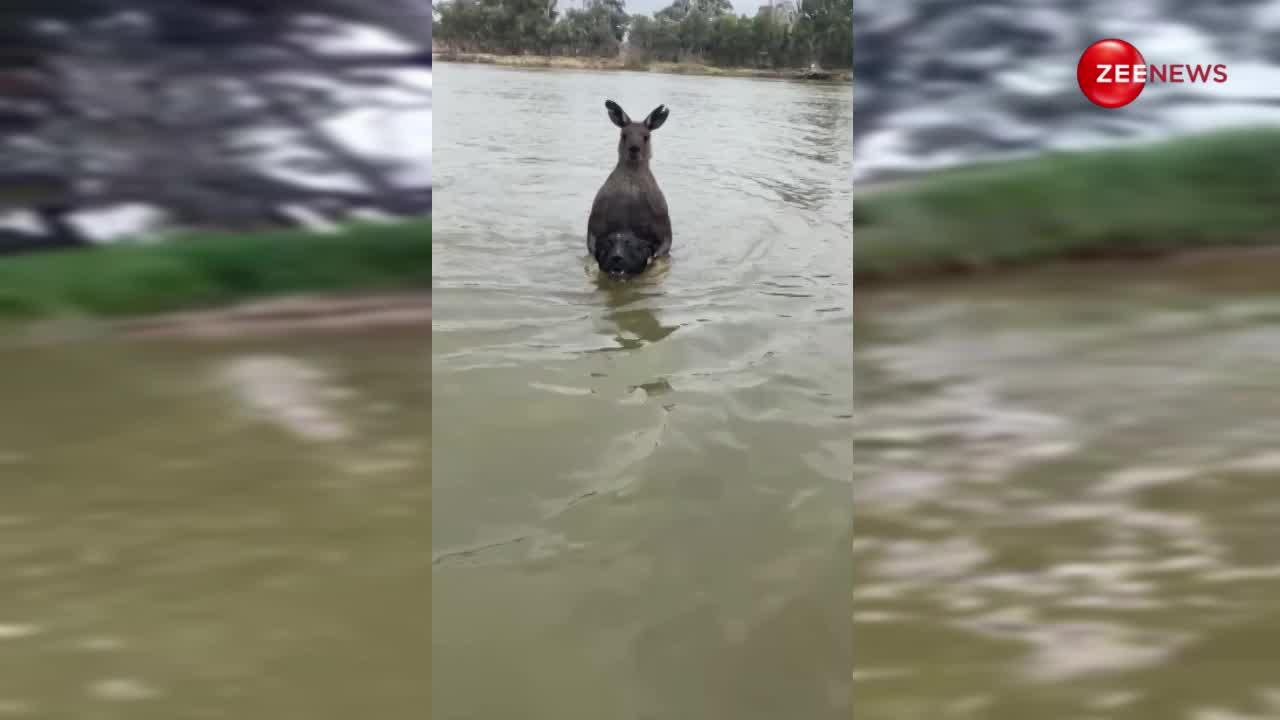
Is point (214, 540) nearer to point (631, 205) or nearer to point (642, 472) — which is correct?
point (642, 472)

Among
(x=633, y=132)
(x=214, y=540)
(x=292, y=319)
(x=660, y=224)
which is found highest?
(x=633, y=132)

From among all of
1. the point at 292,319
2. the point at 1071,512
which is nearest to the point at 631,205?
the point at 292,319

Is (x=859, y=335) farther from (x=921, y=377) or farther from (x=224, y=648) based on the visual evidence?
(x=224, y=648)

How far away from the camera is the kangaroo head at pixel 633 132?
4844mm

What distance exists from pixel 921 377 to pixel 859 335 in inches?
24.6

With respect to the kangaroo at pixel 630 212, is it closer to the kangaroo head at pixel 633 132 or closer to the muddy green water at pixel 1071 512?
the kangaroo head at pixel 633 132

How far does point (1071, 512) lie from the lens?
86.4 inches

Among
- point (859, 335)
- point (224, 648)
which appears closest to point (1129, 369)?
point (859, 335)

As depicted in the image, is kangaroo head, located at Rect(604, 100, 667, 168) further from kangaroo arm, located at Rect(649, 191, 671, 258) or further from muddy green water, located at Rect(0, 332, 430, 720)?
muddy green water, located at Rect(0, 332, 430, 720)

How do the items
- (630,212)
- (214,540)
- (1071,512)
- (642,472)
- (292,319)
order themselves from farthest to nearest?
1. (630,212)
2. (292,319)
3. (642,472)
4. (1071,512)
5. (214,540)

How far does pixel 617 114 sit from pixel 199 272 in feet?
6.91

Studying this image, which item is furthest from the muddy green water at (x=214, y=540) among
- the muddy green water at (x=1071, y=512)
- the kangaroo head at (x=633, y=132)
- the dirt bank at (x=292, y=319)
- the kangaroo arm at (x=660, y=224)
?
the kangaroo head at (x=633, y=132)

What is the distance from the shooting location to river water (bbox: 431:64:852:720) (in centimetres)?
162

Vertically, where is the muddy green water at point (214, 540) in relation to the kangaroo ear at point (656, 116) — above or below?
below
